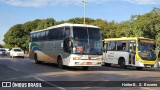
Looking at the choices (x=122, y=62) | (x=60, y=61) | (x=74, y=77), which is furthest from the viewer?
(x=122, y=62)

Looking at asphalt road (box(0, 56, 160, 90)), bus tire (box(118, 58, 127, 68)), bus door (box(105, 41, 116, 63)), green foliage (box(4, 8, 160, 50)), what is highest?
green foliage (box(4, 8, 160, 50))

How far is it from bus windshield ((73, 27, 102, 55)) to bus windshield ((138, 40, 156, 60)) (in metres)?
5.72

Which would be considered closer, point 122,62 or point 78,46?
point 78,46

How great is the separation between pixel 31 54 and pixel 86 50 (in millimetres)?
13114

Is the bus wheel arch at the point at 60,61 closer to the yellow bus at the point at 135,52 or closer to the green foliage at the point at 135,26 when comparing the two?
the yellow bus at the point at 135,52

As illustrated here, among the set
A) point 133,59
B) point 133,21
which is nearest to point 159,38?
point 133,21

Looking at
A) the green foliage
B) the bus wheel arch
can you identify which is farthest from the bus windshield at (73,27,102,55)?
the green foliage

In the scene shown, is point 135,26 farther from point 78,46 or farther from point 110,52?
point 78,46

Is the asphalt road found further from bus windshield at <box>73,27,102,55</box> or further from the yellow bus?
the yellow bus

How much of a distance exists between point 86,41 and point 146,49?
23.9 feet

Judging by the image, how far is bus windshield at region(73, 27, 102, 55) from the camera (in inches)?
1019

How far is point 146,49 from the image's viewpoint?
1226 inches

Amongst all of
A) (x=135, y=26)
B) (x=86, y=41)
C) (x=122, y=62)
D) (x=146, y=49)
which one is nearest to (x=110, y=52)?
(x=122, y=62)

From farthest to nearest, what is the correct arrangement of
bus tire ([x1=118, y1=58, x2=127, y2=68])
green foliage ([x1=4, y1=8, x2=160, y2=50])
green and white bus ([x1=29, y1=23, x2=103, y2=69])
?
Result: green foliage ([x1=4, y1=8, x2=160, y2=50]) < bus tire ([x1=118, y1=58, x2=127, y2=68]) < green and white bus ([x1=29, y1=23, x2=103, y2=69])
